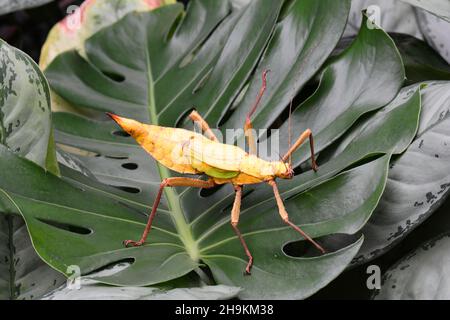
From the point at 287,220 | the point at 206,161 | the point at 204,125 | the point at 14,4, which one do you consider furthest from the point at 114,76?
Answer: the point at 287,220

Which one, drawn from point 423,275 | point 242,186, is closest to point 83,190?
point 242,186

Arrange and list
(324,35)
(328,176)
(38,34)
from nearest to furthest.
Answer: (328,176), (324,35), (38,34)

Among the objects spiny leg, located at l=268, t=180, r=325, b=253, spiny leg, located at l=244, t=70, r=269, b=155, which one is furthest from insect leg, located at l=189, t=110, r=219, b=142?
spiny leg, located at l=268, t=180, r=325, b=253

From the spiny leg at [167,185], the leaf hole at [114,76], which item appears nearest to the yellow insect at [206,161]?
the spiny leg at [167,185]

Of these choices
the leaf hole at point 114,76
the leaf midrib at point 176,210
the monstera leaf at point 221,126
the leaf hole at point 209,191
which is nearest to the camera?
the monstera leaf at point 221,126

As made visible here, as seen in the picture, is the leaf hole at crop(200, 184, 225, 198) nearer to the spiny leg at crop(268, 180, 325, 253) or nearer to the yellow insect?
the yellow insect

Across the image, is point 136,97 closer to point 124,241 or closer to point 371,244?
point 124,241

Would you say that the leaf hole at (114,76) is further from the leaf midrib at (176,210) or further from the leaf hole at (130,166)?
the leaf hole at (130,166)
